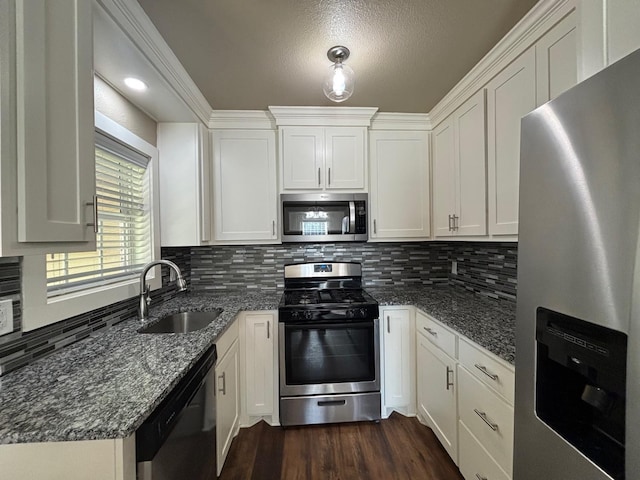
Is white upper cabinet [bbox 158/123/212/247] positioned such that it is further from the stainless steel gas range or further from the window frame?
the stainless steel gas range

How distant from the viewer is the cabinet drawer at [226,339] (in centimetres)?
151

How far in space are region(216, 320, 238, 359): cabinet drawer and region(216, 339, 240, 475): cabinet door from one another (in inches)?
1.1

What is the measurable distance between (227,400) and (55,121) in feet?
5.24

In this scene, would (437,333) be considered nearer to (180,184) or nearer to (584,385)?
(584,385)

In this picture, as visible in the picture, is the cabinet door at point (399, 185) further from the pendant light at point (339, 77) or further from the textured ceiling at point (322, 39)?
the pendant light at point (339, 77)

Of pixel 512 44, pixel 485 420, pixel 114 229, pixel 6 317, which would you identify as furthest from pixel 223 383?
pixel 512 44

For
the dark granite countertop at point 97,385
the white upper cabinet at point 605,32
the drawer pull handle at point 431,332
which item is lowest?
the drawer pull handle at point 431,332

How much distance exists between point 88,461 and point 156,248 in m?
1.50

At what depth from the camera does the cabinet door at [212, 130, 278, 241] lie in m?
2.28

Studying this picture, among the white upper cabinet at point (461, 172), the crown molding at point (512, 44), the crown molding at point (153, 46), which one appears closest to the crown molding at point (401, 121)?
the white upper cabinet at point (461, 172)

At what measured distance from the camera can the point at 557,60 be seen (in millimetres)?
Answer: 1188

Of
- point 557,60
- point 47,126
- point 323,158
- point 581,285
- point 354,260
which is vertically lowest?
point 354,260

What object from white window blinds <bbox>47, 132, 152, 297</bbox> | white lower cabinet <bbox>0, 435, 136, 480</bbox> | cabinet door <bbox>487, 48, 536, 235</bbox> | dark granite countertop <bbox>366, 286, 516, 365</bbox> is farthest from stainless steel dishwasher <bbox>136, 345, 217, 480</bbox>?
cabinet door <bbox>487, 48, 536, 235</bbox>

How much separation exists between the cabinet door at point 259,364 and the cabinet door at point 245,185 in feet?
2.36
